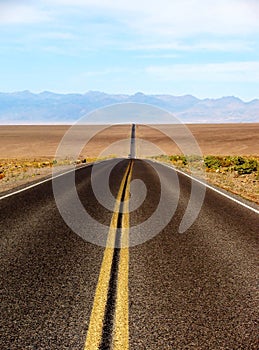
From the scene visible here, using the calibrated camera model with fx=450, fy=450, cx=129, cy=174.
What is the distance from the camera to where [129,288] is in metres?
5.20

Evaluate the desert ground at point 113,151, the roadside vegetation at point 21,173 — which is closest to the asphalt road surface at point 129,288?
the desert ground at point 113,151

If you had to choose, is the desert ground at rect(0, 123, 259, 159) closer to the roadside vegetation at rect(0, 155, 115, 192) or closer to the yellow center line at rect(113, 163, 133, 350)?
the roadside vegetation at rect(0, 155, 115, 192)

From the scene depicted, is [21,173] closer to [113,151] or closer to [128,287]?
[128,287]

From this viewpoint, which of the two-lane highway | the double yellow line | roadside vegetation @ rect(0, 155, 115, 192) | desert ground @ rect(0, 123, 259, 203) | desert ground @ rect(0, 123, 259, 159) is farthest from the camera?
desert ground @ rect(0, 123, 259, 159)

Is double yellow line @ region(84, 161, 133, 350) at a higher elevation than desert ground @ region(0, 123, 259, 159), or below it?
higher

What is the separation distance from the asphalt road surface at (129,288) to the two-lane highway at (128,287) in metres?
0.01

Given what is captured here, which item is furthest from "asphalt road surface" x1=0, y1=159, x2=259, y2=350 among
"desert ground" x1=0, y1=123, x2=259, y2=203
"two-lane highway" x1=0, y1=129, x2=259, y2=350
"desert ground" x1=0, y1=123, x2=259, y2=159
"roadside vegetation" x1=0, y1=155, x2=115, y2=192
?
"desert ground" x1=0, y1=123, x2=259, y2=159

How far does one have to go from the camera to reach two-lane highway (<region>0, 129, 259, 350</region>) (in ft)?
13.0

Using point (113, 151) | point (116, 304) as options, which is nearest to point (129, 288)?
point (116, 304)

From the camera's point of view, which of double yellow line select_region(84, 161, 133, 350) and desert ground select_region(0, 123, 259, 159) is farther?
desert ground select_region(0, 123, 259, 159)

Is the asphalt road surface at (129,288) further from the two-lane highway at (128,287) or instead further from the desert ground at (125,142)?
the desert ground at (125,142)

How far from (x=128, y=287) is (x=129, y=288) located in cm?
3

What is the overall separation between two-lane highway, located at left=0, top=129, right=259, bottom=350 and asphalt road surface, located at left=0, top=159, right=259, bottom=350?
10 mm

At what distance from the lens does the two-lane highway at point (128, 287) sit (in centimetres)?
396
